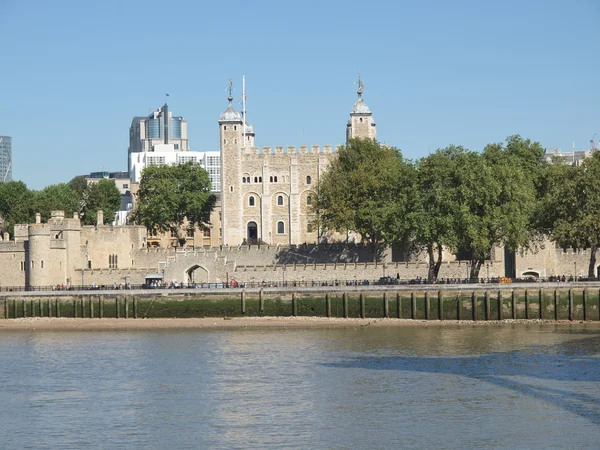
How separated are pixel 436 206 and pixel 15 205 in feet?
155

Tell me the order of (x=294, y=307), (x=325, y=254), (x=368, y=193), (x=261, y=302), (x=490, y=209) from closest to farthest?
(x=294, y=307) → (x=261, y=302) → (x=490, y=209) → (x=368, y=193) → (x=325, y=254)

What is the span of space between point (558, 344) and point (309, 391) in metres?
15.8

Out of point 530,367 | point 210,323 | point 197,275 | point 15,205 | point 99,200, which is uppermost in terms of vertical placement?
point 99,200

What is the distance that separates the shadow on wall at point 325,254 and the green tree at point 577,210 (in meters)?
15.5

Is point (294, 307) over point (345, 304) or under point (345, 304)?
under

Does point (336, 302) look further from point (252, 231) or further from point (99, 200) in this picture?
point (99, 200)

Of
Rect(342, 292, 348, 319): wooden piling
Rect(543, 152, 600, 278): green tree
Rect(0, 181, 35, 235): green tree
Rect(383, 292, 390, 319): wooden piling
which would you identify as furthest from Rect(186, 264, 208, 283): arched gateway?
Rect(0, 181, 35, 235): green tree

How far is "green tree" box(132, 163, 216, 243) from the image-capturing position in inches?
4063

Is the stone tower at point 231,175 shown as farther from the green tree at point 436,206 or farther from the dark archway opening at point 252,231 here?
the green tree at point 436,206

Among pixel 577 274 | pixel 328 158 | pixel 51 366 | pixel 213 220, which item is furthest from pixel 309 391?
pixel 213 220

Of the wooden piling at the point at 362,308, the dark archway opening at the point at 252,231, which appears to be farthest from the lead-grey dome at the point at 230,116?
the wooden piling at the point at 362,308

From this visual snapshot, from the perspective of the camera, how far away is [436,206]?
75.4 m

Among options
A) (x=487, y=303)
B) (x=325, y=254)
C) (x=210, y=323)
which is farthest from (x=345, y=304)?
(x=325, y=254)

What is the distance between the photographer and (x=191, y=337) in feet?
210
